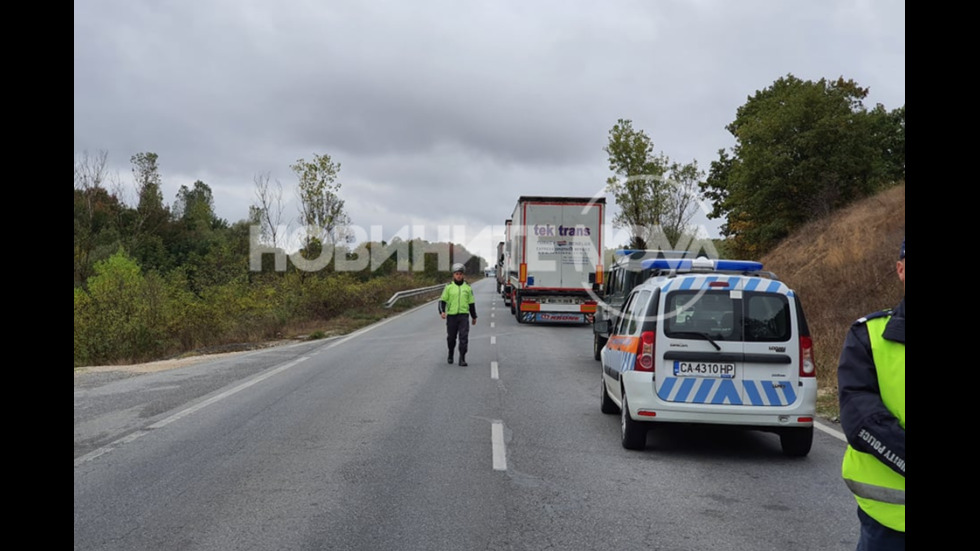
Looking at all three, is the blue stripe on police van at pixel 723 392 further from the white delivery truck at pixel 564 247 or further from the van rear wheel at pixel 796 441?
the white delivery truck at pixel 564 247

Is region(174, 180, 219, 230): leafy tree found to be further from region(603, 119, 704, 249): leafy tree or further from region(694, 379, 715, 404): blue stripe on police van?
region(694, 379, 715, 404): blue stripe on police van

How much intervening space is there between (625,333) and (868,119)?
25.4 metres

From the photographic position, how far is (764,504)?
5598 millimetres

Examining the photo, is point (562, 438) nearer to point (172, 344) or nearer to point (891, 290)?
point (891, 290)

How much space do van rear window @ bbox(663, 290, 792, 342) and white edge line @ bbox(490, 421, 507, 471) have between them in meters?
1.95

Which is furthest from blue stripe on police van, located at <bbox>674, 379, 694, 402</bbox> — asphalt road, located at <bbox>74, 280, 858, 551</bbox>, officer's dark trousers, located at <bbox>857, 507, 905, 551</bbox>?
officer's dark trousers, located at <bbox>857, 507, 905, 551</bbox>

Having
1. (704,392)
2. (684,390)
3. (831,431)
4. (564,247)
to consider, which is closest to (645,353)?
(684,390)

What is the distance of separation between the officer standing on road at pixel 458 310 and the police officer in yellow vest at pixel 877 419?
11.7 meters

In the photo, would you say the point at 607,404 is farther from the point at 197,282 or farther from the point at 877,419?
the point at 197,282

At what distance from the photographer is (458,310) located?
568 inches

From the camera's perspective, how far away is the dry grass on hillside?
15.7 m

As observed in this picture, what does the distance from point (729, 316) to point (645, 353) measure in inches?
34.4

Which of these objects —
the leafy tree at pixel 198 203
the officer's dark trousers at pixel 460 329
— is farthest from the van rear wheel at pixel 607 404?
the leafy tree at pixel 198 203
